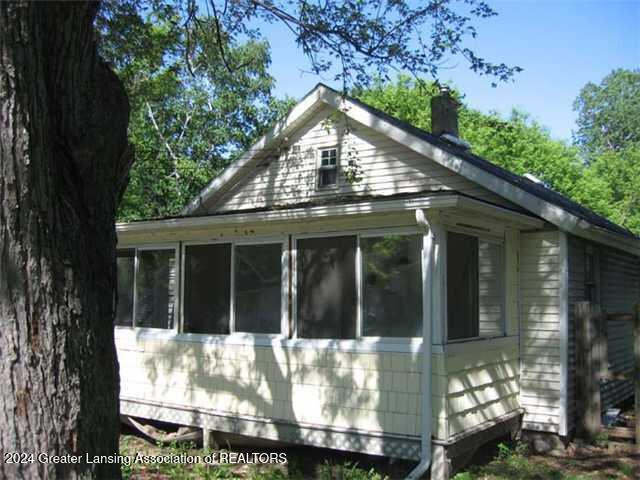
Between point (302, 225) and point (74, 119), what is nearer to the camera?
point (74, 119)

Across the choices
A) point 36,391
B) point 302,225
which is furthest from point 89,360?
point 302,225

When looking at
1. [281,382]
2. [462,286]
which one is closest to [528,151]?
[462,286]

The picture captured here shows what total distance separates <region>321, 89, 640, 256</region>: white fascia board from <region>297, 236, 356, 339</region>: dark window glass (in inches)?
98.9

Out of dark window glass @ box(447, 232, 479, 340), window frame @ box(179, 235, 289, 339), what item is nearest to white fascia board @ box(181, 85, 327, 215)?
window frame @ box(179, 235, 289, 339)

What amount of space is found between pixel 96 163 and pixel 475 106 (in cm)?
3537

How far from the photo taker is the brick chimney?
13336 mm

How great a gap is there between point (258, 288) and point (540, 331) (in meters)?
4.06

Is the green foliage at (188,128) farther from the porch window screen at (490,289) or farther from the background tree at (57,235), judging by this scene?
the background tree at (57,235)

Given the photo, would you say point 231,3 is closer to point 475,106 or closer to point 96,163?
point 96,163

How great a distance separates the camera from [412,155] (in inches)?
402

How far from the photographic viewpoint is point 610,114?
56.7 m

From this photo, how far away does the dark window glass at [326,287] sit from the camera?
773cm

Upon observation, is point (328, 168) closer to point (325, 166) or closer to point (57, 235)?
point (325, 166)

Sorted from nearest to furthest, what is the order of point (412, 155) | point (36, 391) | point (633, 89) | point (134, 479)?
point (36, 391) → point (134, 479) → point (412, 155) → point (633, 89)
